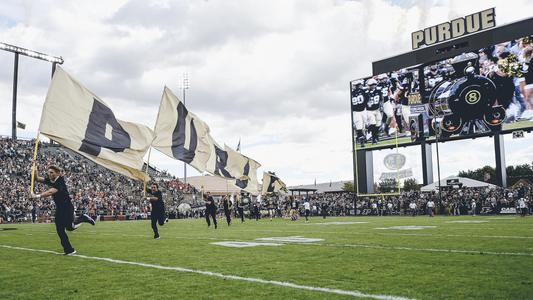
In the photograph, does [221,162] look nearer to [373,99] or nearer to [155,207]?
[155,207]

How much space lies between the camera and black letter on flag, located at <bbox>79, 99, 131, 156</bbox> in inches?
549

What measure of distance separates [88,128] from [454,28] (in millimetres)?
43575

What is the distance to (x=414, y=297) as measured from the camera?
4926 millimetres

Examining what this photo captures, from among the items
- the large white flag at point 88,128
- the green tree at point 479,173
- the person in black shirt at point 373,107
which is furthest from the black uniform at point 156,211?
the green tree at point 479,173

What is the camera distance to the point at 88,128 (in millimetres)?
14211

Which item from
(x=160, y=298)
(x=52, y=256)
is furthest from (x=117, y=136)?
(x=160, y=298)

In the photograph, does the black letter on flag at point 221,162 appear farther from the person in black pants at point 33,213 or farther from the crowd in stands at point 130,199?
the person in black pants at point 33,213

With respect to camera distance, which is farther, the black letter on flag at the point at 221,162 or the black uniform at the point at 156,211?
the black letter on flag at the point at 221,162

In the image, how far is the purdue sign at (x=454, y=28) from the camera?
4659cm

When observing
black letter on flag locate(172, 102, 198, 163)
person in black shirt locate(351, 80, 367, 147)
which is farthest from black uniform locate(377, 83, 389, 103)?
black letter on flag locate(172, 102, 198, 163)

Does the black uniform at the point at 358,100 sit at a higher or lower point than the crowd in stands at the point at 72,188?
higher

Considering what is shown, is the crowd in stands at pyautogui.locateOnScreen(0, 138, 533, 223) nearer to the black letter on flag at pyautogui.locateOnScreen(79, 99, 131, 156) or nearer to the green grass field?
the black letter on flag at pyautogui.locateOnScreen(79, 99, 131, 156)

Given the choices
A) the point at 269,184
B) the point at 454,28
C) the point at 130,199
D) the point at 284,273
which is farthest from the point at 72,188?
the point at 284,273

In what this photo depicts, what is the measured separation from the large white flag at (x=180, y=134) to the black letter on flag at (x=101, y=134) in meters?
3.65
